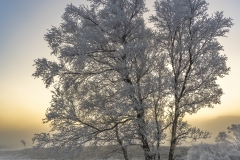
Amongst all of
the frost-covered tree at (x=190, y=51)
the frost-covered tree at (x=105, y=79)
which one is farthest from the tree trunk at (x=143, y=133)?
the frost-covered tree at (x=190, y=51)

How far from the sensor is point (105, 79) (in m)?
12.1

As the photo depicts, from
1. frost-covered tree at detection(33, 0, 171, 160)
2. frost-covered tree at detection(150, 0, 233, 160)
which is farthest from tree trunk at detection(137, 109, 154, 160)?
frost-covered tree at detection(150, 0, 233, 160)

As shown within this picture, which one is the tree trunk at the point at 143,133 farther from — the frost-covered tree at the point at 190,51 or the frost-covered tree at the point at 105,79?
the frost-covered tree at the point at 190,51

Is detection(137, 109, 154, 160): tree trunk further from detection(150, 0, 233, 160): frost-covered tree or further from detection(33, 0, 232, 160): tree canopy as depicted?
detection(150, 0, 233, 160): frost-covered tree

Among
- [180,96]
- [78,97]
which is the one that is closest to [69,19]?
[78,97]

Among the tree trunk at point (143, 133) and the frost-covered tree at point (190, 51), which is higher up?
the frost-covered tree at point (190, 51)

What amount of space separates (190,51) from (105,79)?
13.8ft

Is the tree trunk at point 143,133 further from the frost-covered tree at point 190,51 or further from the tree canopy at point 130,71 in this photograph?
the frost-covered tree at point 190,51

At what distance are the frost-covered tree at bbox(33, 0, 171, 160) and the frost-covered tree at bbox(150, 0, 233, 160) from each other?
0.67 m

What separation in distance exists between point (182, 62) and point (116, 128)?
4646mm

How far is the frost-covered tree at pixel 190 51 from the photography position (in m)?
11.9

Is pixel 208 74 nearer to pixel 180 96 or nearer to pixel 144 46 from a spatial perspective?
pixel 180 96

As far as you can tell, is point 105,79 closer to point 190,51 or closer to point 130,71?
point 130,71

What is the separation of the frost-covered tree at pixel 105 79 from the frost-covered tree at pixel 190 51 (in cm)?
67
